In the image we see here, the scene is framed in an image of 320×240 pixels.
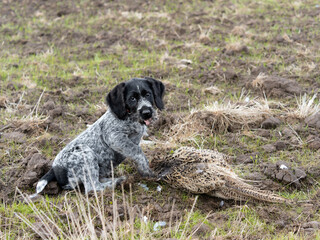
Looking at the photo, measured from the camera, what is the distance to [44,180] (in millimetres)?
4977

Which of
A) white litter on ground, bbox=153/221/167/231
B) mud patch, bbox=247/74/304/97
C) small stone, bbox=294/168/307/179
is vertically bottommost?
mud patch, bbox=247/74/304/97

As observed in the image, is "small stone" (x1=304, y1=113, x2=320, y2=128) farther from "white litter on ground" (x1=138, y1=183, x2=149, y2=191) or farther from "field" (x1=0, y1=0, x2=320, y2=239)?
"white litter on ground" (x1=138, y1=183, x2=149, y2=191)

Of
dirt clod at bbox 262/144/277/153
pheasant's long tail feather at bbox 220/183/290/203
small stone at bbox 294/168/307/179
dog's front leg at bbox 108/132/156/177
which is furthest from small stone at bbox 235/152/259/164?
dog's front leg at bbox 108/132/156/177

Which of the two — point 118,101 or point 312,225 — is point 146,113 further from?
point 312,225

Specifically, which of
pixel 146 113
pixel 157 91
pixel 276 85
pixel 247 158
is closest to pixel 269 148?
pixel 247 158

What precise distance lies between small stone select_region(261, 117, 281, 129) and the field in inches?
2.3

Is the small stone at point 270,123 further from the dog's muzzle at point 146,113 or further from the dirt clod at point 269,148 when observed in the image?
the dog's muzzle at point 146,113

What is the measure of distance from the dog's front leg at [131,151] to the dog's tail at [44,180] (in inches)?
30.5

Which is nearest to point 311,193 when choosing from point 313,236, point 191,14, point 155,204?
point 313,236

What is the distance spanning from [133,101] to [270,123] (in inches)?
90.7

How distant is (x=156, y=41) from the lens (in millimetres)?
10445

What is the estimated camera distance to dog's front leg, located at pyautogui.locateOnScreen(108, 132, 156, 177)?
16.9 ft

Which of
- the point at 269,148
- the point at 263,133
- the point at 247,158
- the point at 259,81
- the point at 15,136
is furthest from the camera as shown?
the point at 259,81

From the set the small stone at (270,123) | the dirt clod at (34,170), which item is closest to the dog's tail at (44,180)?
the dirt clod at (34,170)
